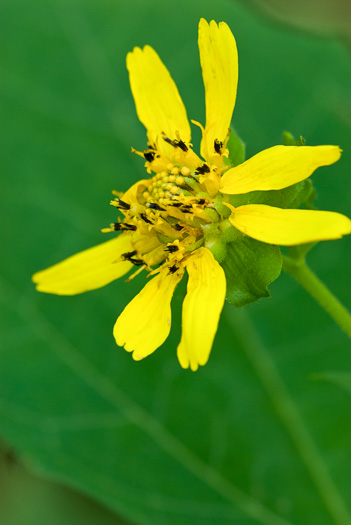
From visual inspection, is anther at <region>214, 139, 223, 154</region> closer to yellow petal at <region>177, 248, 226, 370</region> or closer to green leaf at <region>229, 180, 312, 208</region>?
green leaf at <region>229, 180, 312, 208</region>

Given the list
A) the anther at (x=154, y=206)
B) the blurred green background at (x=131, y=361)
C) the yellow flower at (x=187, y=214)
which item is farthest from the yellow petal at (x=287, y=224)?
the blurred green background at (x=131, y=361)

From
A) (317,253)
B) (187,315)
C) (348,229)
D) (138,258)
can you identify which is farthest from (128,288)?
(348,229)

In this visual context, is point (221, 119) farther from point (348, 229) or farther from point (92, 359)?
point (92, 359)

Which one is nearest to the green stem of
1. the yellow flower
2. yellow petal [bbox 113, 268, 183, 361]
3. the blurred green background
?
the yellow flower

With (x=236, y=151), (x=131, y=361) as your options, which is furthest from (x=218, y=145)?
(x=131, y=361)

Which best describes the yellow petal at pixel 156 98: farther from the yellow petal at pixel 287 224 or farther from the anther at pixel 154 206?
the yellow petal at pixel 287 224

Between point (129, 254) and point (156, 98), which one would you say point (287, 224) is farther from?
point (156, 98)
